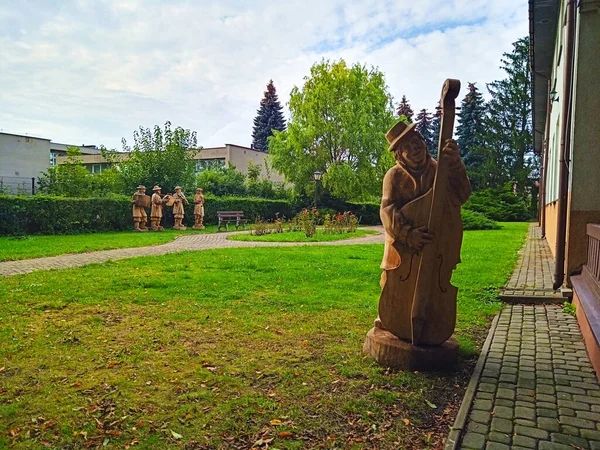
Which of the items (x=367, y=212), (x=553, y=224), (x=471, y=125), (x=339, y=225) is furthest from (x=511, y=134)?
(x=553, y=224)

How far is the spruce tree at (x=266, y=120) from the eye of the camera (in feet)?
233

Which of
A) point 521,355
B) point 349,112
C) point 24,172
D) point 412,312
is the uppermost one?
point 349,112

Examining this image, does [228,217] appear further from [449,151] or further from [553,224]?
[449,151]

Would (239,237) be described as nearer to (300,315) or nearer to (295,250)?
(295,250)

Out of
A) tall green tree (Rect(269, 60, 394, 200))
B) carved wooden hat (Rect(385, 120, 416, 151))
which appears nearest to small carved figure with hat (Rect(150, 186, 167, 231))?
tall green tree (Rect(269, 60, 394, 200))

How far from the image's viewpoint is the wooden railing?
5890mm

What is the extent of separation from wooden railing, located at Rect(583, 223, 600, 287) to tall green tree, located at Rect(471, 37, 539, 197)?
4027 cm

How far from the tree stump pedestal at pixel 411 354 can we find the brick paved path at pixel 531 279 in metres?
3.64

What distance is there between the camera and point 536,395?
12.1ft

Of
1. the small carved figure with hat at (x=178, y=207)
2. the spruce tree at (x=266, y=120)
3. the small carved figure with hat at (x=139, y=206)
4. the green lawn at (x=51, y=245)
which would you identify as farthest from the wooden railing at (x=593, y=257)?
the spruce tree at (x=266, y=120)

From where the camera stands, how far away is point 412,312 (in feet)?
13.8

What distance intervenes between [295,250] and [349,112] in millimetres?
20170

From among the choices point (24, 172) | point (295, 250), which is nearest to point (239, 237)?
point (295, 250)

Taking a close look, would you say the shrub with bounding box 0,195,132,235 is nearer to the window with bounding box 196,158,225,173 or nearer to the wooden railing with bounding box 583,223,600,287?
the window with bounding box 196,158,225,173
